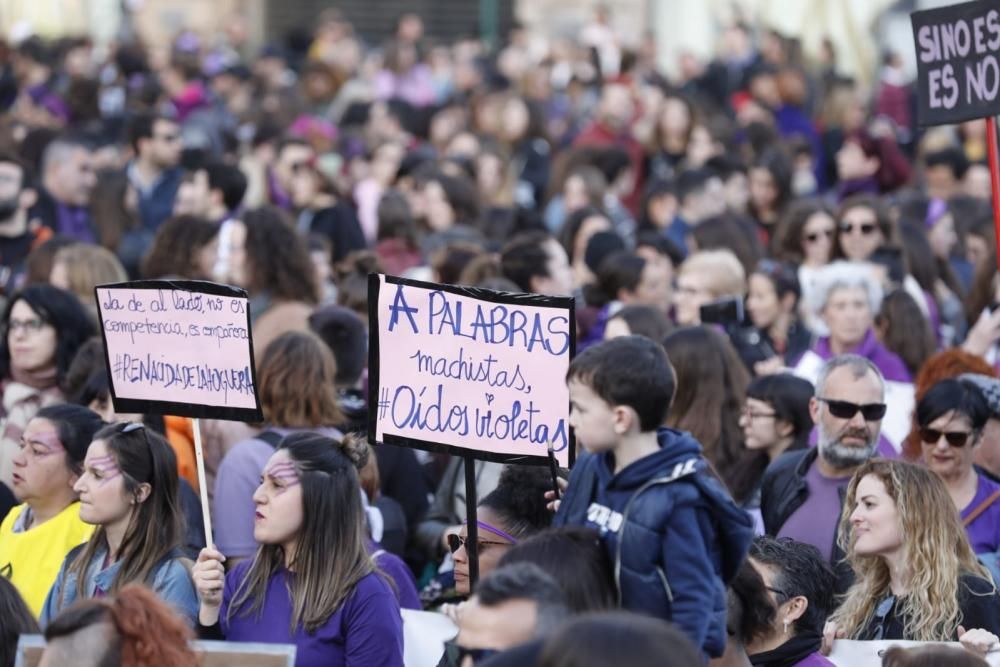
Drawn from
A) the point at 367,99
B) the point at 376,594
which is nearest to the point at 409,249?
the point at 376,594

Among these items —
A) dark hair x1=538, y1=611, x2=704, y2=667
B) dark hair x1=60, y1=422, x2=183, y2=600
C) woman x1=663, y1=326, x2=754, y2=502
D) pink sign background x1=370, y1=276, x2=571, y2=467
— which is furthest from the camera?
woman x1=663, y1=326, x2=754, y2=502

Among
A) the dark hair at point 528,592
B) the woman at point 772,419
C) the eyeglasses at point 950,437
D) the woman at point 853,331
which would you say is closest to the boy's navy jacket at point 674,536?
the dark hair at point 528,592

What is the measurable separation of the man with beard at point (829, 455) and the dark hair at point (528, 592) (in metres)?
2.70

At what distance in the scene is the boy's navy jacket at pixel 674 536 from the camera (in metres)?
4.26

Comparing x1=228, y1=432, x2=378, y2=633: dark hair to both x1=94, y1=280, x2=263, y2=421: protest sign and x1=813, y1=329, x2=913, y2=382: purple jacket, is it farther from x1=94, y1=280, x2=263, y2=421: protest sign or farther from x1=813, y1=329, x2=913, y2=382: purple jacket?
x1=813, y1=329, x2=913, y2=382: purple jacket

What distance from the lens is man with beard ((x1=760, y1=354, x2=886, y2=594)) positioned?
21.0 feet

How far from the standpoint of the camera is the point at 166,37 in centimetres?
2948

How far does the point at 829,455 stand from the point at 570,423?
2152 mm

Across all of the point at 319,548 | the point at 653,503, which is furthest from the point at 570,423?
the point at 319,548

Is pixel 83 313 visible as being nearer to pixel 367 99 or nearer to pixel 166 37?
pixel 367 99

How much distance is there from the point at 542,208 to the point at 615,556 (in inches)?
415

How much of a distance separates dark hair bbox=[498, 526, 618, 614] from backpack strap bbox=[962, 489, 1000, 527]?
2.49m

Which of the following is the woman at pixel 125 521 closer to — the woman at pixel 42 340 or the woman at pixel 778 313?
the woman at pixel 42 340

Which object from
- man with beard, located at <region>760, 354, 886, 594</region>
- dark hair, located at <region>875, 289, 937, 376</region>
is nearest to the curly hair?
man with beard, located at <region>760, 354, 886, 594</region>
